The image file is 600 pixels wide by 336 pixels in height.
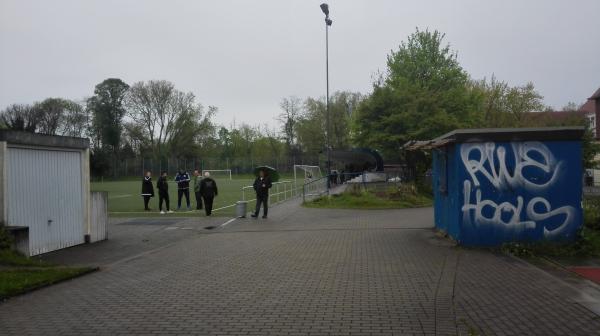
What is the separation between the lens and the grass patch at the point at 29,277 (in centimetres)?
775

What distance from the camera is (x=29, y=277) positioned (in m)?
8.47

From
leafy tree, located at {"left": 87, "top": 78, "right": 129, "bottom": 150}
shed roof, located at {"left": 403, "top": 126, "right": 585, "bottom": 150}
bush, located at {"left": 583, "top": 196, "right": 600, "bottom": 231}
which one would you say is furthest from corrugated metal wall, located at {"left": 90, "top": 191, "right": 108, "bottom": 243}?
leafy tree, located at {"left": 87, "top": 78, "right": 129, "bottom": 150}

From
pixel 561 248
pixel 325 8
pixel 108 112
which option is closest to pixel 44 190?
pixel 561 248

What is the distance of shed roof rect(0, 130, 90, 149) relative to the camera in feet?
34.8

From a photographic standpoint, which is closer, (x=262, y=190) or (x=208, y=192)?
(x=262, y=190)

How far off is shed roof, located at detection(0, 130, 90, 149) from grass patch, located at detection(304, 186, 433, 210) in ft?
37.5

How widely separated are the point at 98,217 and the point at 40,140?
2.69m

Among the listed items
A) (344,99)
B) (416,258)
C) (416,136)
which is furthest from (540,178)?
(344,99)

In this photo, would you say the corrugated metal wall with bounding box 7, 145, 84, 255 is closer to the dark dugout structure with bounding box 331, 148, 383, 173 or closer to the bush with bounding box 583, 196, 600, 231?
the bush with bounding box 583, 196, 600, 231

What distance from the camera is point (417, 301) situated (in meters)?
7.00

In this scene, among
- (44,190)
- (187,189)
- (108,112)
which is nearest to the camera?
(44,190)

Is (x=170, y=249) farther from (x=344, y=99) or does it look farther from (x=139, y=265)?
(x=344, y=99)

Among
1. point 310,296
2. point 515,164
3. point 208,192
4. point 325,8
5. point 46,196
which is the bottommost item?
point 310,296

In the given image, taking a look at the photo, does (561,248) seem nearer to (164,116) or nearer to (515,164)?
(515,164)
